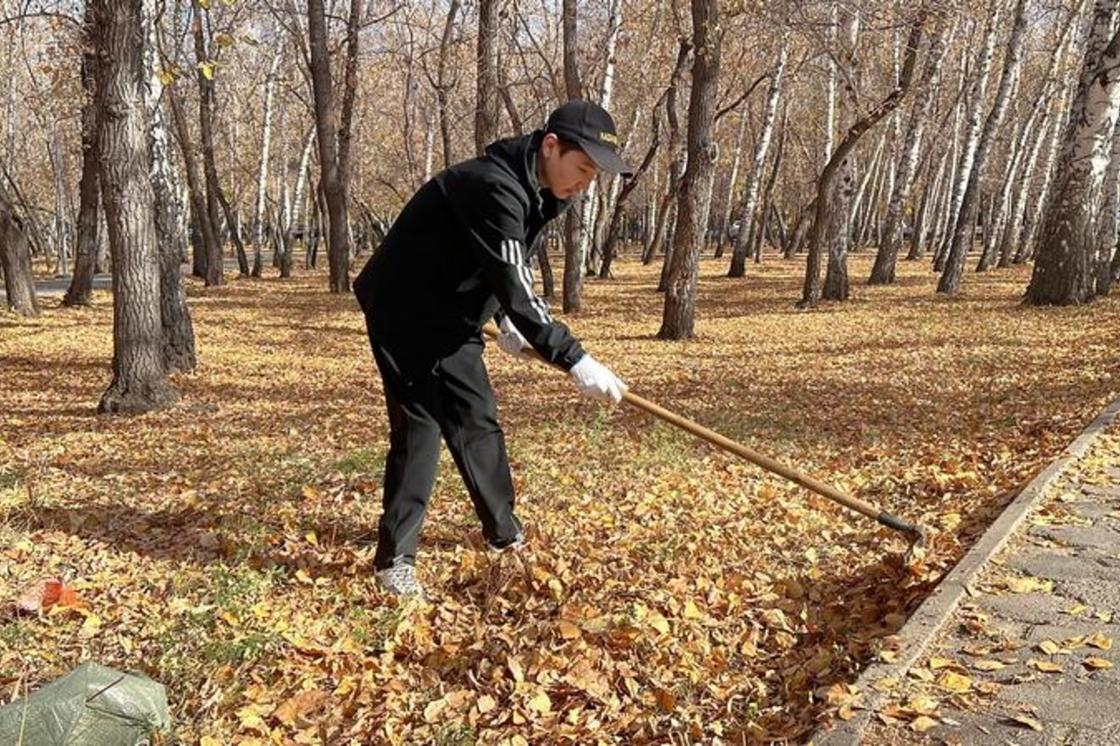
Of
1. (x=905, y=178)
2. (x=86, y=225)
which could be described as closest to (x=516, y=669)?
(x=86, y=225)

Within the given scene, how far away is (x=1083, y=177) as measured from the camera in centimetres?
1255

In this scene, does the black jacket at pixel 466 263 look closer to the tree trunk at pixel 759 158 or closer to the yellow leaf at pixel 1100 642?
the yellow leaf at pixel 1100 642

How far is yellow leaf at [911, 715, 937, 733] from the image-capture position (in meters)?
2.71

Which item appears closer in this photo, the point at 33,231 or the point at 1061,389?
the point at 1061,389

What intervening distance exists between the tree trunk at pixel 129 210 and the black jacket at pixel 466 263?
4.75 metres

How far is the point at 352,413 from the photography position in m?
8.10

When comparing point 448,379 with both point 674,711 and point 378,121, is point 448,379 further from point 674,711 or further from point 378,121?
point 378,121

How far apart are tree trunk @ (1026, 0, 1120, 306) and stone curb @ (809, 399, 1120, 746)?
30.3 ft

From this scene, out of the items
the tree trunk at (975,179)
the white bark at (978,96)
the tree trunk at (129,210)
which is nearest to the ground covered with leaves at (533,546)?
the tree trunk at (129,210)

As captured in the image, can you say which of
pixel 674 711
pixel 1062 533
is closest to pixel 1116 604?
pixel 1062 533

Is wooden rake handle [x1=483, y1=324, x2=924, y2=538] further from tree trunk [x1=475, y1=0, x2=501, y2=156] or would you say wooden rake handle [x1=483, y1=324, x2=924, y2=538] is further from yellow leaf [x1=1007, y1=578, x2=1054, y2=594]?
tree trunk [x1=475, y1=0, x2=501, y2=156]

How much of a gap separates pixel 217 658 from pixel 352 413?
4.93 meters

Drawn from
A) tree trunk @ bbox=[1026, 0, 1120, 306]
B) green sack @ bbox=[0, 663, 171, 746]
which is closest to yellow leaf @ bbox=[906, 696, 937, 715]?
green sack @ bbox=[0, 663, 171, 746]

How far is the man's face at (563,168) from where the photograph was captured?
3461 mm
